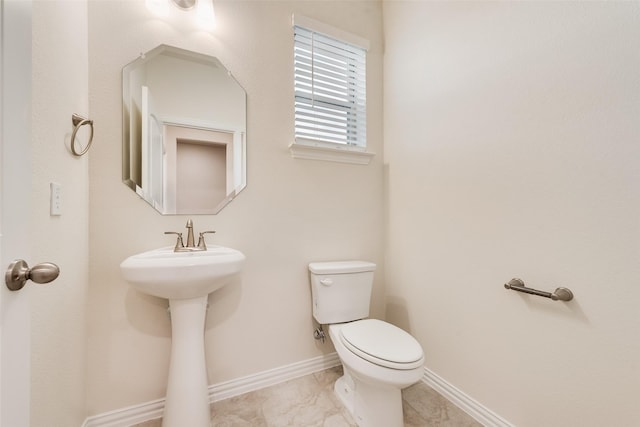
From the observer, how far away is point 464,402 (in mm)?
1337

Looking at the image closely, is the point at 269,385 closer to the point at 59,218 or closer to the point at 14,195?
the point at 59,218

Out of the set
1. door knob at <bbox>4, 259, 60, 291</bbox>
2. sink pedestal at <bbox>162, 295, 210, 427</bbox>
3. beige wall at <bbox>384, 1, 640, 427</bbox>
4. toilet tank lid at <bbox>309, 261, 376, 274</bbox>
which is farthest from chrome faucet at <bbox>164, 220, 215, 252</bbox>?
beige wall at <bbox>384, 1, 640, 427</bbox>

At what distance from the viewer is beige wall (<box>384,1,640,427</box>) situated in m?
0.87

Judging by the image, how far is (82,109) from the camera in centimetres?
112

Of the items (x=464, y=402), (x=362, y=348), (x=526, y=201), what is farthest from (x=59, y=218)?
(x=464, y=402)

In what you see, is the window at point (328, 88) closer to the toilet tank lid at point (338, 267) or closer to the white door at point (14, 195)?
the toilet tank lid at point (338, 267)

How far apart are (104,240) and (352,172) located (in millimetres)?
1390

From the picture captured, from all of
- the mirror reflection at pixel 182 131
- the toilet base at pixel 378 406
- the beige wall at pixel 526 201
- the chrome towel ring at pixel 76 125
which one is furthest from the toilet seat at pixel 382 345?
the chrome towel ring at pixel 76 125

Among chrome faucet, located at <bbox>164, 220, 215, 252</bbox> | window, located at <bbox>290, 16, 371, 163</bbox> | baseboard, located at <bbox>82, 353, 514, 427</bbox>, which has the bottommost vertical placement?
baseboard, located at <bbox>82, 353, 514, 427</bbox>

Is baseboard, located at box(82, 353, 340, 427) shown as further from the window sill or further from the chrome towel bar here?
the window sill

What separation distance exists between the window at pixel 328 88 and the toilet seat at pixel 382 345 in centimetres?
104

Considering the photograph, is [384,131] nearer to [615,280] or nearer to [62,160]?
[615,280]

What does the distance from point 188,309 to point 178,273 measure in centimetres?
26

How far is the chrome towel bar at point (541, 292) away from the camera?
975mm
